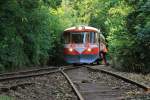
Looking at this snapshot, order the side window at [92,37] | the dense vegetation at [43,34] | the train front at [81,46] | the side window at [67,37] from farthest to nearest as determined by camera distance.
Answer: the side window at [67,37] → the side window at [92,37] → the train front at [81,46] → the dense vegetation at [43,34]

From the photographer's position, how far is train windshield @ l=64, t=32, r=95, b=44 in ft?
108

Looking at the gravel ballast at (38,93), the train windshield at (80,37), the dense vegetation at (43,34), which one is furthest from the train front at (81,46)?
the gravel ballast at (38,93)

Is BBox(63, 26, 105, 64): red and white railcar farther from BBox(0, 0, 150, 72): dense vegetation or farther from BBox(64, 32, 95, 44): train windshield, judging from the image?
BBox(0, 0, 150, 72): dense vegetation

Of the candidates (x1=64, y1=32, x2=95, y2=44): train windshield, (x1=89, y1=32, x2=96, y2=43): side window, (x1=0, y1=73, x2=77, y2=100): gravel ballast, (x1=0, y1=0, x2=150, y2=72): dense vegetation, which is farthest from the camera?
(x1=89, y1=32, x2=96, y2=43): side window

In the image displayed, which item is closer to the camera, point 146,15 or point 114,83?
point 114,83

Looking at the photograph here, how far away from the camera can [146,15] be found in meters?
20.1

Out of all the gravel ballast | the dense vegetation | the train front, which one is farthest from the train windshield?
the gravel ballast

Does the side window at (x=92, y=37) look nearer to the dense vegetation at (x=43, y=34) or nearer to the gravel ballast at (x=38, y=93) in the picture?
the dense vegetation at (x=43, y=34)

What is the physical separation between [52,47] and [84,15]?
1019 inches

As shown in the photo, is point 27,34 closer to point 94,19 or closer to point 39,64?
point 39,64

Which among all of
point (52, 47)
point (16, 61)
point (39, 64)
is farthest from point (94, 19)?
point (16, 61)

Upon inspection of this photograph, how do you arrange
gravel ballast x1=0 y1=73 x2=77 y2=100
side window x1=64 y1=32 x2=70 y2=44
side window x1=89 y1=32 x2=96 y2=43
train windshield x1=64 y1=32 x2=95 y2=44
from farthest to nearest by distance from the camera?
side window x1=64 y1=32 x2=70 y2=44 < side window x1=89 y1=32 x2=96 y2=43 < train windshield x1=64 y1=32 x2=95 y2=44 < gravel ballast x1=0 y1=73 x2=77 y2=100

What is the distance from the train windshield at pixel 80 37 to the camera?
32906 mm

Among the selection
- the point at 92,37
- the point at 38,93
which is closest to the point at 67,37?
the point at 92,37
